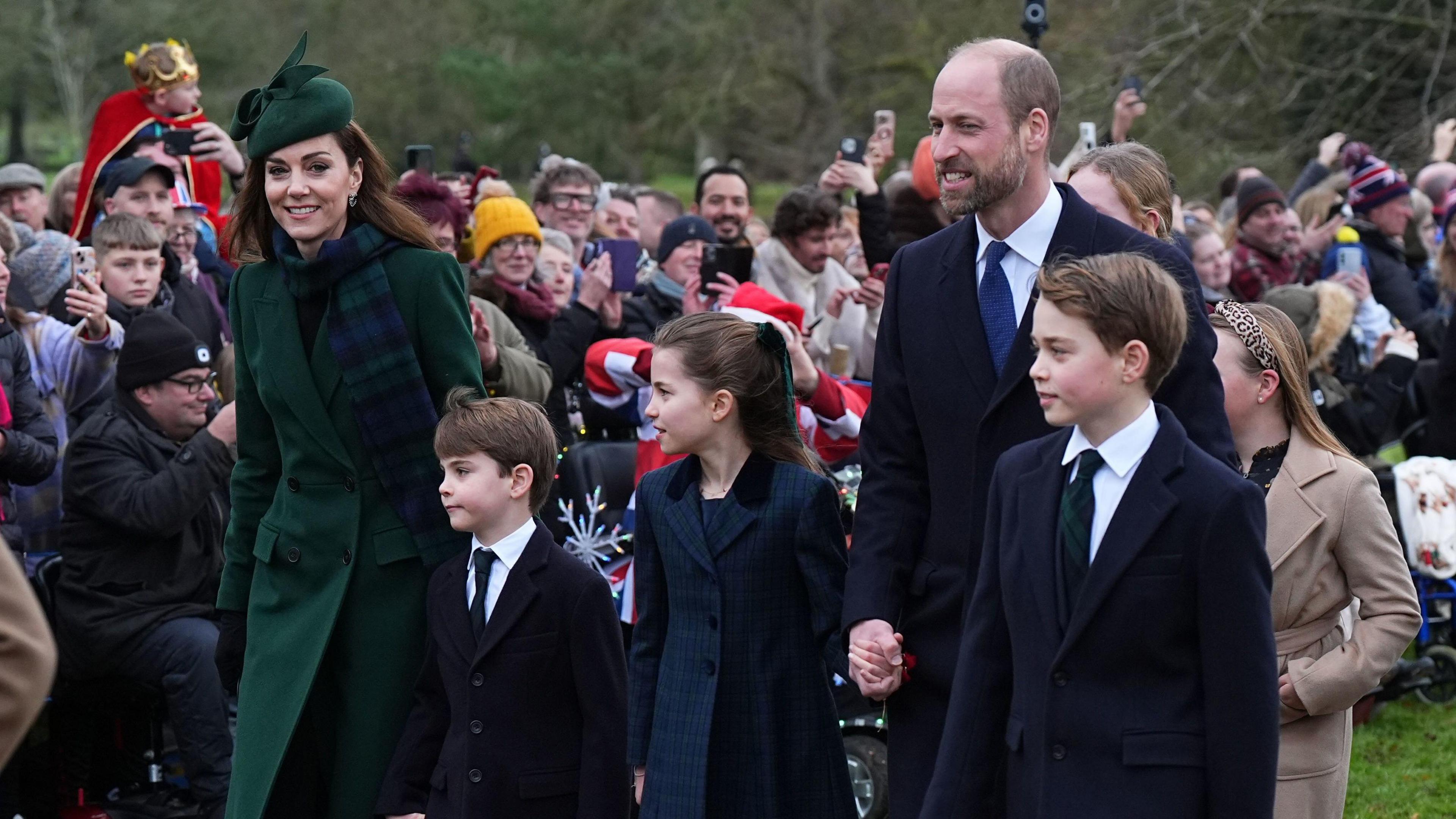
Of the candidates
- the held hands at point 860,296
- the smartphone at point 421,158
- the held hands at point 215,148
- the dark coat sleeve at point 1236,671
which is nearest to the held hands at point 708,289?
the held hands at point 860,296

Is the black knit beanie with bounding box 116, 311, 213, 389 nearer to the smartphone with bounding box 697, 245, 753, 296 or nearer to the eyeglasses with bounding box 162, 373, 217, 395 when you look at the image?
the eyeglasses with bounding box 162, 373, 217, 395

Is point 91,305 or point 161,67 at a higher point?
point 161,67

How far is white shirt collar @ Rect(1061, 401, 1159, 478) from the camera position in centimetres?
299

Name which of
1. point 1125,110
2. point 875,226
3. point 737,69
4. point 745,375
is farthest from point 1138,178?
point 737,69

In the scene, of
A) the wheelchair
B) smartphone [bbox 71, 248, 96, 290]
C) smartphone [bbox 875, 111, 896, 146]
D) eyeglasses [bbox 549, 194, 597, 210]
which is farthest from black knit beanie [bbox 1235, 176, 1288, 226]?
the wheelchair

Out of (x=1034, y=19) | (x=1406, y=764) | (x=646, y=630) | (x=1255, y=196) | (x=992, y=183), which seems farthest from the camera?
(x=1255, y=196)

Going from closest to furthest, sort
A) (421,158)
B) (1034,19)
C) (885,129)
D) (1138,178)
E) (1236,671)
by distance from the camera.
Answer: (1236,671)
(1138,178)
(1034,19)
(421,158)
(885,129)

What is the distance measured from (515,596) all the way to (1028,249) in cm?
145

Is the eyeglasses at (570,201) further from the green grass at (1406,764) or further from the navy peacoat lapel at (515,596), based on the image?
the navy peacoat lapel at (515,596)

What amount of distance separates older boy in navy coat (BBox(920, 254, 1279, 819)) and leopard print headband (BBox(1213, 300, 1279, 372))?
1.16 meters

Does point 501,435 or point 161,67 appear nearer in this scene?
point 501,435

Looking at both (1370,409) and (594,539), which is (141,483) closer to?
(594,539)

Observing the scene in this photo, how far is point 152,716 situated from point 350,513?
2.57 metres

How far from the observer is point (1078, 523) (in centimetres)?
299
